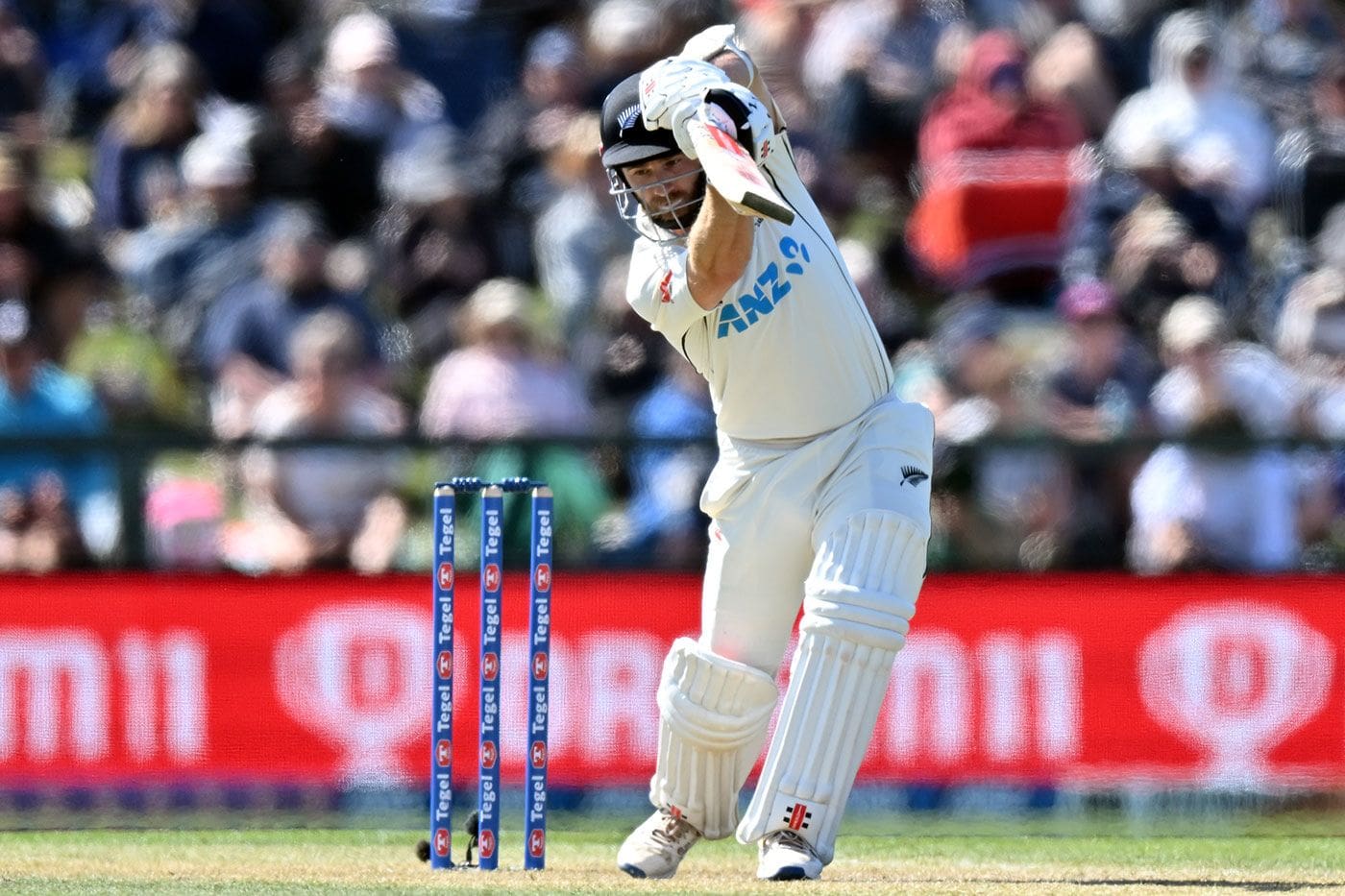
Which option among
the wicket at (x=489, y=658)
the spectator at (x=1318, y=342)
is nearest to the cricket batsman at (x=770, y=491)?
the wicket at (x=489, y=658)

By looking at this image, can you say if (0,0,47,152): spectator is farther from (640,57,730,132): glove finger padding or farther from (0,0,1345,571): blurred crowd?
(640,57,730,132): glove finger padding

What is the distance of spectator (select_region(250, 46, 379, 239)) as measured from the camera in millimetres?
10219

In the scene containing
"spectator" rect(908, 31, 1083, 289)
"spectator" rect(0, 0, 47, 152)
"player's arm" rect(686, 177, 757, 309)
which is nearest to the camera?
"player's arm" rect(686, 177, 757, 309)

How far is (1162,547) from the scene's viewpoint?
7832 mm

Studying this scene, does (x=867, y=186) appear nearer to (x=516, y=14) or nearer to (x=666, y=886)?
(x=516, y=14)

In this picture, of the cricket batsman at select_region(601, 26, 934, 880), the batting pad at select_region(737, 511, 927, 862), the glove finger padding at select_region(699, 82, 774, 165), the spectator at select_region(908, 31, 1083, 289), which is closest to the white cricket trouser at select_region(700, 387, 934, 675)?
the cricket batsman at select_region(601, 26, 934, 880)

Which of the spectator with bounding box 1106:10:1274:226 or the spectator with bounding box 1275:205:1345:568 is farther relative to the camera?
the spectator with bounding box 1106:10:1274:226

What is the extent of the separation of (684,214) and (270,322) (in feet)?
14.2

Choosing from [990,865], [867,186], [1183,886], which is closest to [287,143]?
[867,186]

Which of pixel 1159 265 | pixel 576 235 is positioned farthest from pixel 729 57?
pixel 1159 265

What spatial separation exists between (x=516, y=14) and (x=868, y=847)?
19.0 feet

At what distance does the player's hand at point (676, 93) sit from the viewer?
5.07m

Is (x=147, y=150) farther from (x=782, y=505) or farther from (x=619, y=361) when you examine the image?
(x=782, y=505)

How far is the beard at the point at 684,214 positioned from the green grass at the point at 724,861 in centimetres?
163
